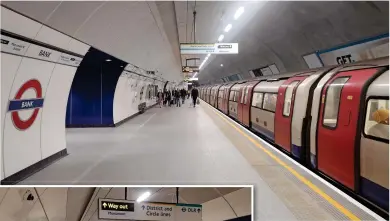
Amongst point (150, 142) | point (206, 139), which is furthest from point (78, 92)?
point (206, 139)

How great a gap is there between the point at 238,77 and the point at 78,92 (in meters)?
15.1

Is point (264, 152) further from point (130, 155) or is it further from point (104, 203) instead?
point (104, 203)

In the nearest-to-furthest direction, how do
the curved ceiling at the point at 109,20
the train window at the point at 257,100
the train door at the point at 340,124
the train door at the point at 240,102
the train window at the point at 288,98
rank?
the train door at the point at 340,124 → the curved ceiling at the point at 109,20 → the train window at the point at 288,98 → the train window at the point at 257,100 → the train door at the point at 240,102

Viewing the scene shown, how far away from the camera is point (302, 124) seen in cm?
645

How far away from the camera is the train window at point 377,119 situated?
4.00 metres

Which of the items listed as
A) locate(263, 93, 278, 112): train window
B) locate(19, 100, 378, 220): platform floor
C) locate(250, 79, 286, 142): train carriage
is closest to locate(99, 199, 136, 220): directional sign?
locate(19, 100, 378, 220): platform floor

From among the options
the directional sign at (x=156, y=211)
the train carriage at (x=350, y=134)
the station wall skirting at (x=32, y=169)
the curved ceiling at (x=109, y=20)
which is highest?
the curved ceiling at (x=109, y=20)

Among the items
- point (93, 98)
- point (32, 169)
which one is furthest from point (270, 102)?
point (93, 98)

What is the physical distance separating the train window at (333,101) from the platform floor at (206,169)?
883mm

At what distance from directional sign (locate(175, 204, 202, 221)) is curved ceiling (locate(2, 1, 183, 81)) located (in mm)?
3301

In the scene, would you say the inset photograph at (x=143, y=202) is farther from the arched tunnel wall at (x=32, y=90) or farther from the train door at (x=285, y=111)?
the train door at (x=285, y=111)

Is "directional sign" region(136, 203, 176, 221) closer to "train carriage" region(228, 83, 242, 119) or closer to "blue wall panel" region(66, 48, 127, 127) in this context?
"blue wall panel" region(66, 48, 127, 127)

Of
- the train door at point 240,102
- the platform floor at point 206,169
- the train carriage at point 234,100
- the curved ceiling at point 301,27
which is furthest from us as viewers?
the train carriage at point 234,100

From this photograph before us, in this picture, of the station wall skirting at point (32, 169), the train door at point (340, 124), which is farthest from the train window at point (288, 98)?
the station wall skirting at point (32, 169)
